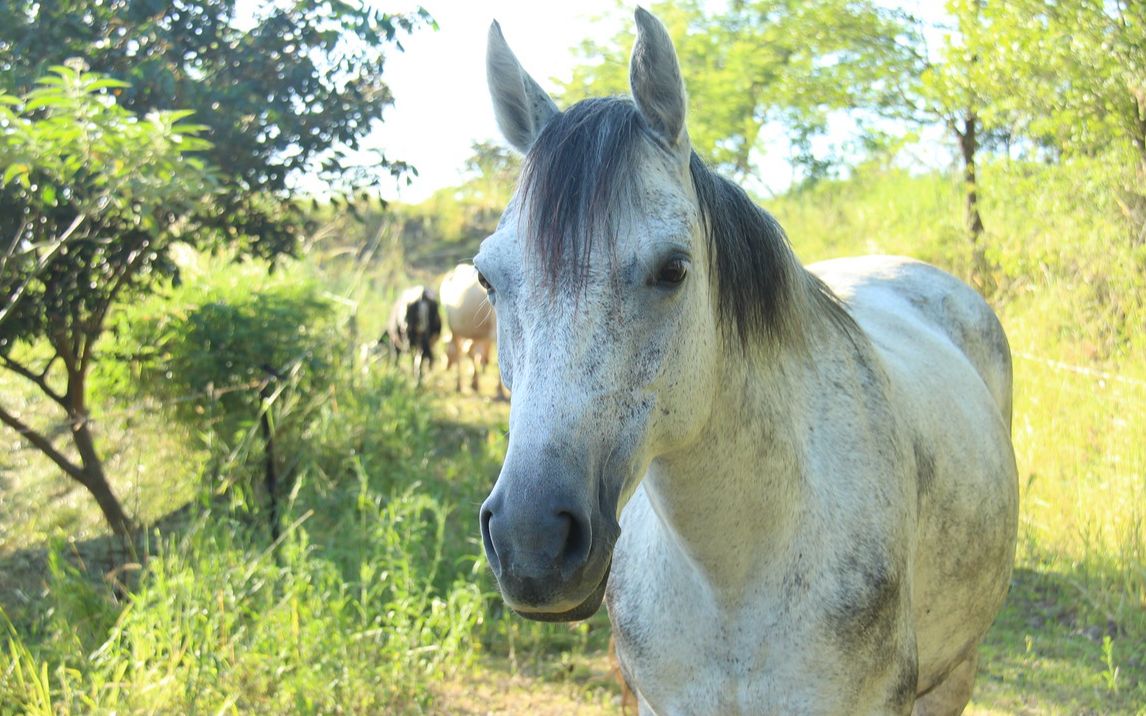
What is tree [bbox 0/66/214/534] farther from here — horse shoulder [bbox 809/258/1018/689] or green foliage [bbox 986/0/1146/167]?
green foliage [bbox 986/0/1146/167]

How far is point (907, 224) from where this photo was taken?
9.96 metres

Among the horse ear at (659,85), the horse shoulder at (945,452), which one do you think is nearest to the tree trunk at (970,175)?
the horse shoulder at (945,452)

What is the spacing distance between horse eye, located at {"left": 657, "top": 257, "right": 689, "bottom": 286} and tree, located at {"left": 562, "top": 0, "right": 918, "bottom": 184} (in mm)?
6885

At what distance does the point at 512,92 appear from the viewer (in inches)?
81.8

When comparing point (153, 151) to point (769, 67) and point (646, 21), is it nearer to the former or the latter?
point (646, 21)

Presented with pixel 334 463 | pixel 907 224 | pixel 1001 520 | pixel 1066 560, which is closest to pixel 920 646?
pixel 1001 520

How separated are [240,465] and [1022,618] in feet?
13.9

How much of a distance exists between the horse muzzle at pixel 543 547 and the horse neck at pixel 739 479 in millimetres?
456

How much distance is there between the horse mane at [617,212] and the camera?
1.67 m

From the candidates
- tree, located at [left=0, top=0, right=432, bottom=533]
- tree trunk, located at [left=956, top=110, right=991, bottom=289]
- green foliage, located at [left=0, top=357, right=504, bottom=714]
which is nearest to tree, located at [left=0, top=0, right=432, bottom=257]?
tree, located at [left=0, top=0, right=432, bottom=533]

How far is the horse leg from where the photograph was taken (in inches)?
130

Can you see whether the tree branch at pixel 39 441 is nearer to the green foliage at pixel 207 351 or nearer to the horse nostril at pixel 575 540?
the green foliage at pixel 207 351

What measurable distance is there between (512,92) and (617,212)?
538mm

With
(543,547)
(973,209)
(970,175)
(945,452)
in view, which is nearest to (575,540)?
(543,547)
